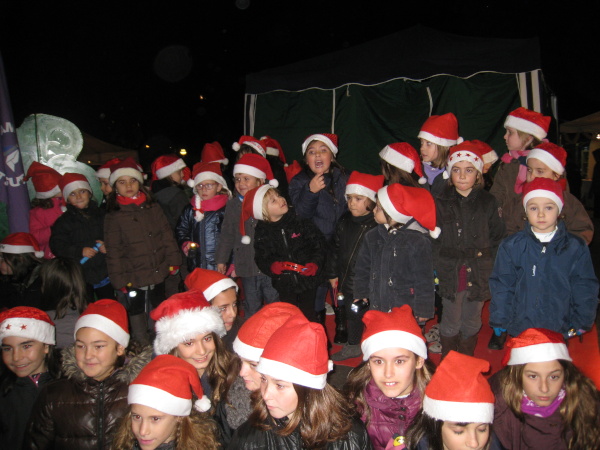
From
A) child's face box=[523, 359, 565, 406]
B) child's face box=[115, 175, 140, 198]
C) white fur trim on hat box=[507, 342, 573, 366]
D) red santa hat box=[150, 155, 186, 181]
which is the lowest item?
child's face box=[523, 359, 565, 406]

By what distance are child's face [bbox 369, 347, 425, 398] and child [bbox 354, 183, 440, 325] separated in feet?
3.46

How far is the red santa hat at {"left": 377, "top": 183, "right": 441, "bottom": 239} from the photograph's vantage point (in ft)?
10.9

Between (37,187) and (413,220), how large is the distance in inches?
177

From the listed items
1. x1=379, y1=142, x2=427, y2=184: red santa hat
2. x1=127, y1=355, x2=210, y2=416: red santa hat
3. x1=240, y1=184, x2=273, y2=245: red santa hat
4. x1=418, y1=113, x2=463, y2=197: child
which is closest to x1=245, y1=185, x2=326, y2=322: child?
x1=240, y1=184, x2=273, y2=245: red santa hat

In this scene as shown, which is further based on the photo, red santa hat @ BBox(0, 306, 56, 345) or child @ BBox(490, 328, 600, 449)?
red santa hat @ BBox(0, 306, 56, 345)

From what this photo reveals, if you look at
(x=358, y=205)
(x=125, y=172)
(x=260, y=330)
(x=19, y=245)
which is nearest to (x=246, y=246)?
(x=358, y=205)

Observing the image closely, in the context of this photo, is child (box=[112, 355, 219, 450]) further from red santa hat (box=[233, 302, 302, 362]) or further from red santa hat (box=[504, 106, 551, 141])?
red santa hat (box=[504, 106, 551, 141])

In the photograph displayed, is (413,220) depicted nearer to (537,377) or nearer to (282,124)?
(537,377)

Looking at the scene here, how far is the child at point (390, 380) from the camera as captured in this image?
7.52 ft

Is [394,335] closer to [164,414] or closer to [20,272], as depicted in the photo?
[164,414]

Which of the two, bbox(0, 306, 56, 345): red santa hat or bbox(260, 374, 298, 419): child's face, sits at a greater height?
bbox(0, 306, 56, 345): red santa hat

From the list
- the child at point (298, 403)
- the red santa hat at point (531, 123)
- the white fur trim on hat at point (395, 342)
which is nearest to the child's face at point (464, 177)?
the red santa hat at point (531, 123)

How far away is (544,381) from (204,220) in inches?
137

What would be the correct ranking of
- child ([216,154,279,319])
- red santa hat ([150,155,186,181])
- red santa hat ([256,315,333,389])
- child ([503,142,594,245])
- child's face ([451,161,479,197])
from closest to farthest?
red santa hat ([256,315,333,389]) < child ([503,142,594,245]) < child's face ([451,161,479,197]) < child ([216,154,279,319]) < red santa hat ([150,155,186,181])
